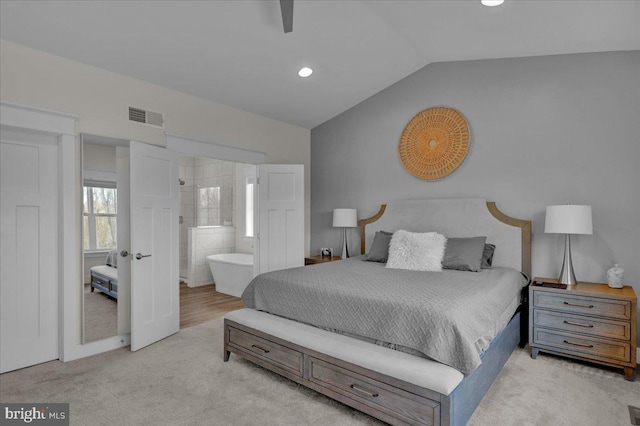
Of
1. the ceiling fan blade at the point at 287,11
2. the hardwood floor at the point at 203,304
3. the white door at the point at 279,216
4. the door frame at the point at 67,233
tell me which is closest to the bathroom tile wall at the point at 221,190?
the hardwood floor at the point at 203,304

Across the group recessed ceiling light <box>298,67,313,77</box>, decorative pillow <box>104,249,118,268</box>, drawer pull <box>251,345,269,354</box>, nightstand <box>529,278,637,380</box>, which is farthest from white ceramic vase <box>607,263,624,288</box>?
decorative pillow <box>104,249,118,268</box>

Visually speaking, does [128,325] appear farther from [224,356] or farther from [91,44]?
[91,44]

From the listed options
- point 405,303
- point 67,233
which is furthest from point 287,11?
point 67,233

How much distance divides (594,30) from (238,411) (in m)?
3.98

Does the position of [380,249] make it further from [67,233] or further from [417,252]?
[67,233]

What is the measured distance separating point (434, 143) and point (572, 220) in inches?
66.1

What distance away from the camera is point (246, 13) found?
294cm

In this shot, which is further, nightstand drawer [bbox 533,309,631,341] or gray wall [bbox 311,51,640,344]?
gray wall [bbox 311,51,640,344]

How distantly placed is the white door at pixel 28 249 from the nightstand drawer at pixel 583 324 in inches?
165

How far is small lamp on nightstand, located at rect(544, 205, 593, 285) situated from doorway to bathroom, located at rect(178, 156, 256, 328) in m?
4.29

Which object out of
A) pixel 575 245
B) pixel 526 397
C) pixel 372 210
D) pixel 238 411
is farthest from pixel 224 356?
pixel 575 245

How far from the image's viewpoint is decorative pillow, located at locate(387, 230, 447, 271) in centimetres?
344

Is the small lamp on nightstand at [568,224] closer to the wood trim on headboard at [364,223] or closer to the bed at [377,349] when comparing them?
the bed at [377,349]

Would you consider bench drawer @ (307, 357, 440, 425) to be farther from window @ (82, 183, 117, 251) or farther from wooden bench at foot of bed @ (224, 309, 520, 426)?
window @ (82, 183, 117, 251)
